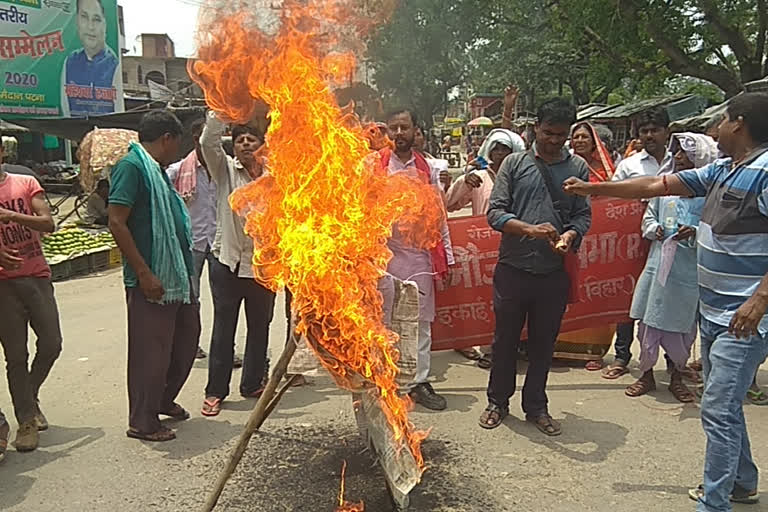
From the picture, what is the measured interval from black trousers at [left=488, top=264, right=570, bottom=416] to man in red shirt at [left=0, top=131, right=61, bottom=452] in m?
3.06

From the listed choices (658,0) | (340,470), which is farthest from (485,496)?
(658,0)

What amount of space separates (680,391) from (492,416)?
167 centimetres

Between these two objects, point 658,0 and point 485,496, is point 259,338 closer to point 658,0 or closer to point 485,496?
point 485,496

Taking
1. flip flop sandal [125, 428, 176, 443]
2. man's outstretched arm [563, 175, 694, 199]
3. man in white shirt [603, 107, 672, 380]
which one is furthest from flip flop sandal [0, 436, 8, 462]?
man in white shirt [603, 107, 672, 380]

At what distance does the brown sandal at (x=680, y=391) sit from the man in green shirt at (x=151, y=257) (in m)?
3.86

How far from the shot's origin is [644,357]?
208 inches

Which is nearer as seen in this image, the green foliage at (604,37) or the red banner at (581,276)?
the red banner at (581,276)

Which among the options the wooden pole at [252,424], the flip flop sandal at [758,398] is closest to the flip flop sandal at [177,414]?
the wooden pole at [252,424]

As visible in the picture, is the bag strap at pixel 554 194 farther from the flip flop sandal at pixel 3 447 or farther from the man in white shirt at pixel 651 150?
the flip flop sandal at pixel 3 447

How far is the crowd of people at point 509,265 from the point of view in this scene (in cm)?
320

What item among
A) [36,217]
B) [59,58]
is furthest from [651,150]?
[59,58]

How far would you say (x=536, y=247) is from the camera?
4367 mm

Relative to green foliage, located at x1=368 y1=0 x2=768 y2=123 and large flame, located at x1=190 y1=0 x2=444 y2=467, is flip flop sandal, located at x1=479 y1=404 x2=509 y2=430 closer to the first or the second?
large flame, located at x1=190 y1=0 x2=444 y2=467

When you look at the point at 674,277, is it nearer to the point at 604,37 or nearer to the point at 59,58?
the point at 604,37
